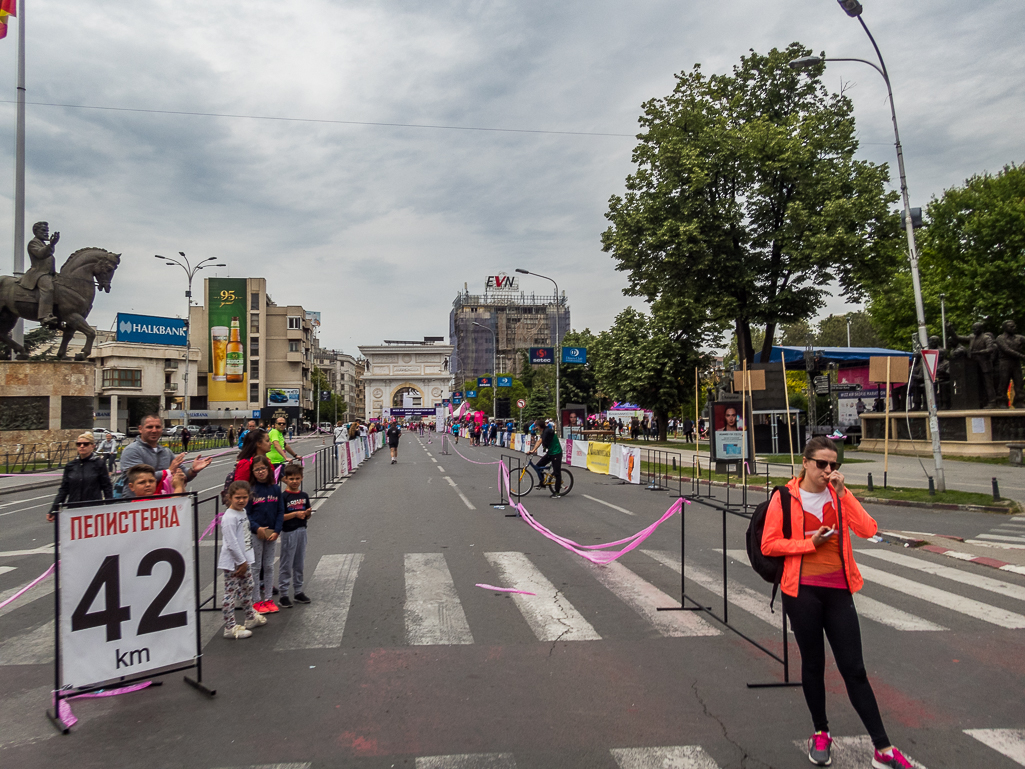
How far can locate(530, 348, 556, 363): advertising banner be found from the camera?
4023 centimetres

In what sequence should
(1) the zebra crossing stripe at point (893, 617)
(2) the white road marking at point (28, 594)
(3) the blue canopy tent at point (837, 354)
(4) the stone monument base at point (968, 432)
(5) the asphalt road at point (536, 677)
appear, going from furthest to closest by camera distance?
1. (3) the blue canopy tent at point (837, 354)
2. (4) the stone monument base at point (968, 432)
3. (2) the white road marking at point (28, 594)
4. (1) the zebra crossing stripe at point (893, 617)
5. (5) the asphalt road at point (536, 677)

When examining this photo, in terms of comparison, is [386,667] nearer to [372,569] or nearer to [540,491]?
[372,569]

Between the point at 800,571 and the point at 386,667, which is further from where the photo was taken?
the point at 386,667

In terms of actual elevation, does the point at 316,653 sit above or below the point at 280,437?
below

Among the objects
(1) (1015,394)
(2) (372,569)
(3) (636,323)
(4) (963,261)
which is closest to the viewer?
(2) (372,569)

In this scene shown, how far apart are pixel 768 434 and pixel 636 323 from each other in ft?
68.8

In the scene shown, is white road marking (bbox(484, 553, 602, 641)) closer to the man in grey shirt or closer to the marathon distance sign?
the marathon distance sign

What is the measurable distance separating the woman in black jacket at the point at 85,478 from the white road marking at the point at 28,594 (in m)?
0.85

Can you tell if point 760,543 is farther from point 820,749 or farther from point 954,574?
point 954,574

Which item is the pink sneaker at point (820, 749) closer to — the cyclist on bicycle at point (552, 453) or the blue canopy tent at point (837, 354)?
the cyclist on bicycle at point (552, 453)

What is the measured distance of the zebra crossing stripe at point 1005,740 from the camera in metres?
3.97

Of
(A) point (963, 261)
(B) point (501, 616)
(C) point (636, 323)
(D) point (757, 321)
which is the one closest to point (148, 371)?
(C) point (636, 323)

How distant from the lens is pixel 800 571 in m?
3.95

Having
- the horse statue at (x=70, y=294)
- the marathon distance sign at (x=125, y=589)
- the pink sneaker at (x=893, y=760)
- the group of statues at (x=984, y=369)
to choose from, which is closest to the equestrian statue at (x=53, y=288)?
the horse statue at (x=70, y=294)
